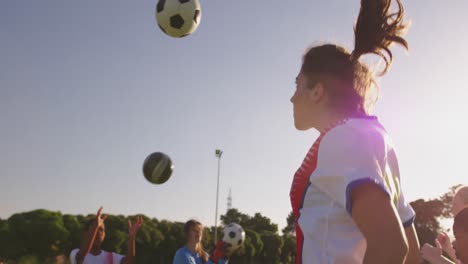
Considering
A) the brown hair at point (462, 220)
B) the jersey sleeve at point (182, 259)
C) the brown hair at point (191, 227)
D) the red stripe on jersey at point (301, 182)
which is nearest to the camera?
the red stripe on jersey at point (301, 182)

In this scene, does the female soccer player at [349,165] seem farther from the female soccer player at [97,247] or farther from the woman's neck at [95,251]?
the woman's neck at [95,251]

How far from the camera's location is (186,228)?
29.6 feet

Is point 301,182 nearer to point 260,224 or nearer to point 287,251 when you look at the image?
point 287,251

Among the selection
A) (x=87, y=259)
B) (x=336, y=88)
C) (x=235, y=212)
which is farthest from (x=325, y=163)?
(x=235, y=212)

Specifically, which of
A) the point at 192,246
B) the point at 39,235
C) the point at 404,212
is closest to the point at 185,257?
the point at 192,246

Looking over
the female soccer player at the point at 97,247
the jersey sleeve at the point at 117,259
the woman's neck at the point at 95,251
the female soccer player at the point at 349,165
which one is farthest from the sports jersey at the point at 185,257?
the female soccer player at the point at 349,165

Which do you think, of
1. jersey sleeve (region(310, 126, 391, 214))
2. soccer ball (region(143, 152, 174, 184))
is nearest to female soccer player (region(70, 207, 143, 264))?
soccer ball (region(143, 152, 174, 184))

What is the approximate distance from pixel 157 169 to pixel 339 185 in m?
8.73

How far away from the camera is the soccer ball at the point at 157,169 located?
406 inches

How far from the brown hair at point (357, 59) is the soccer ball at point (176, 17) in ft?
23.0

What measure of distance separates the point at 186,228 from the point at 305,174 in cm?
721

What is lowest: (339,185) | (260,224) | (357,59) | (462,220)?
(339,185)

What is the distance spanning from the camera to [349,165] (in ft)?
5.80

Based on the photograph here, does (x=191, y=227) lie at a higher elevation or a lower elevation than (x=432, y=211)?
lower
